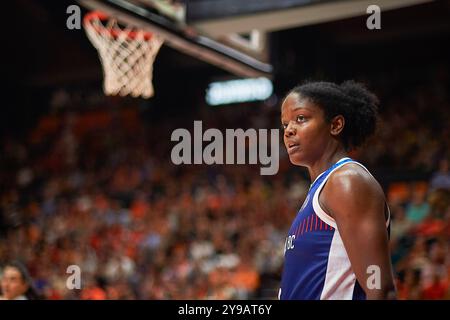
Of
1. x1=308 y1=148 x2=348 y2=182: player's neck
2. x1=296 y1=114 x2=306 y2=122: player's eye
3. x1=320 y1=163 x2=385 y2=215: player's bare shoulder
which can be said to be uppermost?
x1=296 y1=114 x2=306 y2=122: player's eye

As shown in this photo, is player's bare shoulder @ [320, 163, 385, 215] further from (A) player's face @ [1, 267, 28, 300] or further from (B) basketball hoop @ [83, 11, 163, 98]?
(B) basketball hoop @ [83, 11, 163, 98]

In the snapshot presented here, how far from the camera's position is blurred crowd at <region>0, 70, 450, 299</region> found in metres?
7.85

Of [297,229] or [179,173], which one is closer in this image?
[297,229]

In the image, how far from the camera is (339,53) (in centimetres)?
1148

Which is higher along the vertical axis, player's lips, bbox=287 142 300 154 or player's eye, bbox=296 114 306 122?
player's eye, bbox=296 114 306 122

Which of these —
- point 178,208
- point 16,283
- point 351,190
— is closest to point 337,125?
point 351,190

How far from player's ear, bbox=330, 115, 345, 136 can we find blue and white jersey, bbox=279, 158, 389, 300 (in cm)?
15

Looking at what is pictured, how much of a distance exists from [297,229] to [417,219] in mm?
6158

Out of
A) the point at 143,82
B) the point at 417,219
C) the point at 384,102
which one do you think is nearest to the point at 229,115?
the point at 384,102

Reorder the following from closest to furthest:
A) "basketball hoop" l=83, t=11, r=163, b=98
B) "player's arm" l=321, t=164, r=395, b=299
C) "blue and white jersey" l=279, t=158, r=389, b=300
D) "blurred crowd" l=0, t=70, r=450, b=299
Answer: "player's arm" l=321, t=164, r=395, b=299, "blue and white jersey" l=279, t=158, r=389, b=300, "basketball hoop" l=83, t=11, r=163, b=98, "blurred crowd" l=0, t=70, r=450, b=299

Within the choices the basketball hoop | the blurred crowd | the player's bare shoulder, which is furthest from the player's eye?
the blurred crowd

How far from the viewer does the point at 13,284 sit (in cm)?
420

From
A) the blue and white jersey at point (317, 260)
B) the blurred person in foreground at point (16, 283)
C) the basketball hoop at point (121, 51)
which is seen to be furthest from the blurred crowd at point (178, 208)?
the blue and white jersey at point (317, 260)
